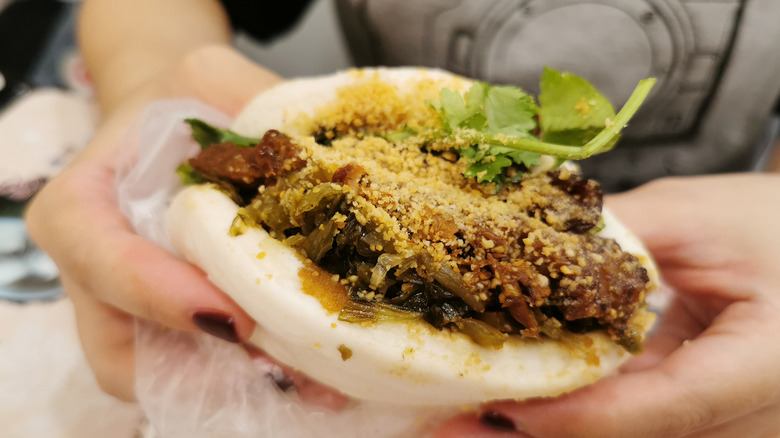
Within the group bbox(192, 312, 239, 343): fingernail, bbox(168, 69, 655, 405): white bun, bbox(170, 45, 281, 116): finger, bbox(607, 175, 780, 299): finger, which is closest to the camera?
bbox(168, 69, 655, 405): white bun

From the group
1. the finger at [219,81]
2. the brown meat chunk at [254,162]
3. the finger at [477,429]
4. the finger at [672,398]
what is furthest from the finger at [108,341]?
the finger at [672,398]

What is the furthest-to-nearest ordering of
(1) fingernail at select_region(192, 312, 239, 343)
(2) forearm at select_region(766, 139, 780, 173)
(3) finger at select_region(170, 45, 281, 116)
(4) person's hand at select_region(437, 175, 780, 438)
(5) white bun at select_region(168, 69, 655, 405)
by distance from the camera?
(2) forearm at select_region(766, 139, 780, 173)
(3) finger at select_region(170, 45, 281, 116)
(4) person's hand at select_region(437, 175, 780, 438)
(1) fingernail at select_region(192, 312, 239, 343)
(5) white bun at select_region(168, 69, 655, 405)

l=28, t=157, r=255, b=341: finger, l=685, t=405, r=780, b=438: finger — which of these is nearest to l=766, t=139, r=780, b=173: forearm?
l=685, t=405, r=780, b=438: finger

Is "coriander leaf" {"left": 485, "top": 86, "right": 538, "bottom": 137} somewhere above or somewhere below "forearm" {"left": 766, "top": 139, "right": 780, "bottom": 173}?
above

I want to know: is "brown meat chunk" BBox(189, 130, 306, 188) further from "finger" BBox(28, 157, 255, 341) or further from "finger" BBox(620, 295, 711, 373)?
"finger" BBox(620, 295, 711, 373)

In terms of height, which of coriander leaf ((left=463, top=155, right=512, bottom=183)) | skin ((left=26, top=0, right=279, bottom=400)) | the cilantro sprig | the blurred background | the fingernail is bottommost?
the blurred background
